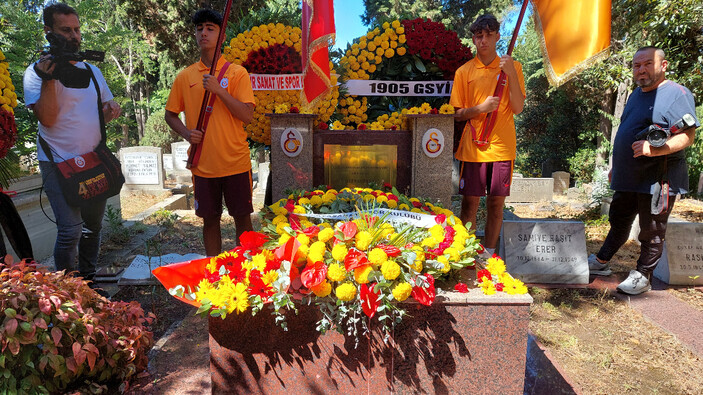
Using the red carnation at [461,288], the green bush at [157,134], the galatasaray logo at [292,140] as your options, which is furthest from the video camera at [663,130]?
the green bush at [157,134]

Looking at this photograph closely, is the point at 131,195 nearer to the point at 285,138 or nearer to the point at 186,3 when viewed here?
the point at 186,3

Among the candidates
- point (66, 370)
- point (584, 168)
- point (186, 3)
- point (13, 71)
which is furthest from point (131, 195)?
point (584, 168)

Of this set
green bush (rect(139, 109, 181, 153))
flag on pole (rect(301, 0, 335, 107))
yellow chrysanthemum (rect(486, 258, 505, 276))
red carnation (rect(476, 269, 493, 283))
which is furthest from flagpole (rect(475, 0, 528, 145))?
green bush (rect(139, 109, 181, 153))

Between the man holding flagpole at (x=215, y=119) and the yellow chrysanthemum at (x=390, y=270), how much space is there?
1823 mm

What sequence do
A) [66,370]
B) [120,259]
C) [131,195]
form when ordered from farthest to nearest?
[131,195]
[120,259]
[66,370]

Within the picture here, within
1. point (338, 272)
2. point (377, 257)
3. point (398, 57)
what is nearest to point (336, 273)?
point (338, 272)

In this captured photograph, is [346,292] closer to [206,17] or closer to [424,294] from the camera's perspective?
[424,294]

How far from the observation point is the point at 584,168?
13.7m

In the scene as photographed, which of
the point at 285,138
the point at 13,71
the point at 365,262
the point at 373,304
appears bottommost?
the point at 373,304

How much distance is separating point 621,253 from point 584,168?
9834 mm

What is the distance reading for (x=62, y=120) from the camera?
3129 mm

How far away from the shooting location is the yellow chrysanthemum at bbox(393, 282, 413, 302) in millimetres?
1843

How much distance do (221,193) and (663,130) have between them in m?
3.43

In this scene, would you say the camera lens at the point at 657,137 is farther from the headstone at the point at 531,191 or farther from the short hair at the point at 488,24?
the headstone at the point at 531,191
